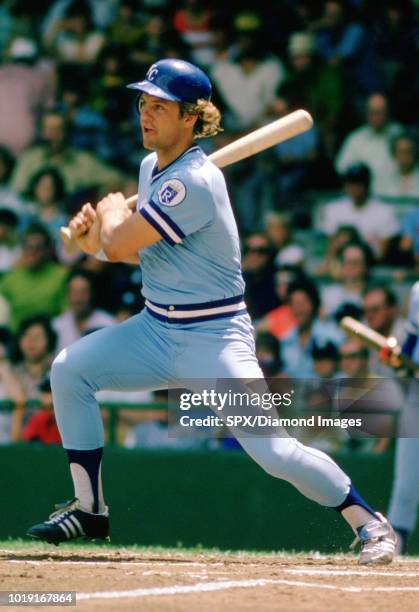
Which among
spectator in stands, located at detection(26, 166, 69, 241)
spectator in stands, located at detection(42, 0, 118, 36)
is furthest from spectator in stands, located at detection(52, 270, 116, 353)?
spectator in stands, located at detection(42, 0, 118, 36)

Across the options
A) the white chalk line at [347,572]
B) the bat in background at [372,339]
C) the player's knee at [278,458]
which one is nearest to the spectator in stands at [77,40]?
the bat in background at [372,339]

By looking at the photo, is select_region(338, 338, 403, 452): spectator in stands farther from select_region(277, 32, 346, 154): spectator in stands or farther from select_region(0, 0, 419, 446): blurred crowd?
select_region(277, 32, 346, 154): spectator in stands

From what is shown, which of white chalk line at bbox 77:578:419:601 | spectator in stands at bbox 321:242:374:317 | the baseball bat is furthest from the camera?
spectator in stands at bbox 321:242:374:317

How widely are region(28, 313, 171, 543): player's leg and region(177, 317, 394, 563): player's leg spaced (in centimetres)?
17

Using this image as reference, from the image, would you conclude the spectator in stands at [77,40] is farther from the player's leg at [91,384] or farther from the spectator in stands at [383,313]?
the player's leg at [91,384]

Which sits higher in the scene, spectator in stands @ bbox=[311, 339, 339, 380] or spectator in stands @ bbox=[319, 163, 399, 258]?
spectator in stands @ bbox=[319, 163, 399, 258]

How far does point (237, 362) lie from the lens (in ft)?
18.0

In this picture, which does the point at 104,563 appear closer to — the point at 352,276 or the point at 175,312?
the point at 175,312

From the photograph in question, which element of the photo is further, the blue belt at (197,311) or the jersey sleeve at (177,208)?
the blue belt at (197,311)

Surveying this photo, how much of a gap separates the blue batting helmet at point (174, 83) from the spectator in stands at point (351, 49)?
5.36 metres

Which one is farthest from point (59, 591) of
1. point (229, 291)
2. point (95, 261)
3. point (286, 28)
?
point (286, 28)

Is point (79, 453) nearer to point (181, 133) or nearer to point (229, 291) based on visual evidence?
point (229, 291)

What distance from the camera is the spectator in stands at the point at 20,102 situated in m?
11.1

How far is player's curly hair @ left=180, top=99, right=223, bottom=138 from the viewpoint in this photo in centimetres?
558
